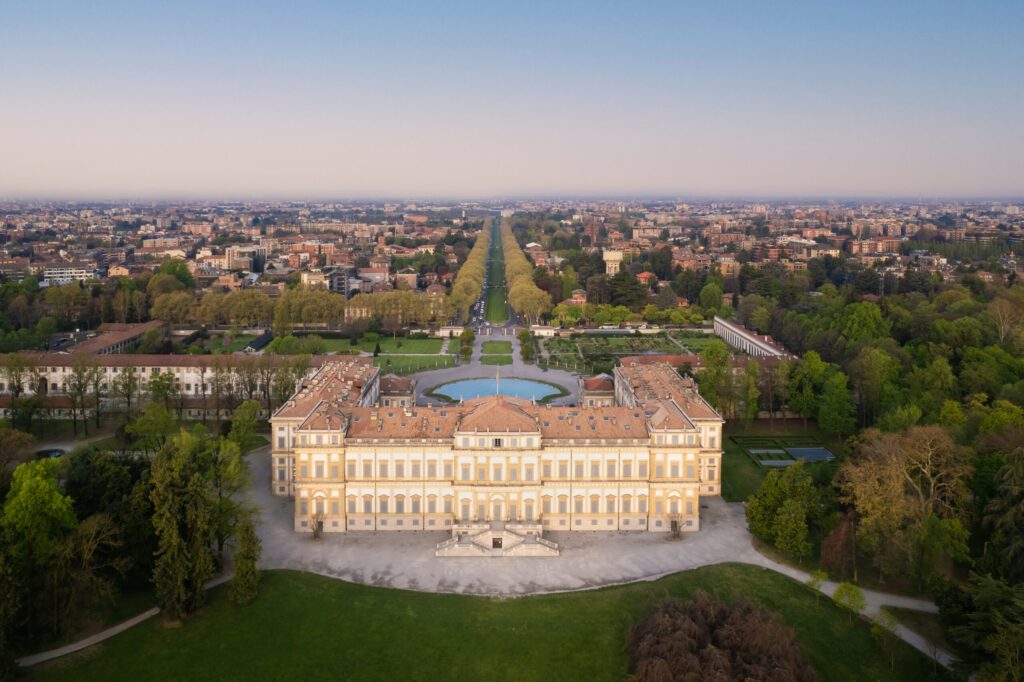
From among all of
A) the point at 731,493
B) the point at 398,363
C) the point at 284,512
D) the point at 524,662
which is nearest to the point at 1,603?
the point at 284,512

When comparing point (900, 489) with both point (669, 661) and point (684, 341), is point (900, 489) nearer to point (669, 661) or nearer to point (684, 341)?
point (669, 661)

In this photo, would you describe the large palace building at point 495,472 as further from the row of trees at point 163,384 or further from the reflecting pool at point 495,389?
the reflecting pool at point 495,389

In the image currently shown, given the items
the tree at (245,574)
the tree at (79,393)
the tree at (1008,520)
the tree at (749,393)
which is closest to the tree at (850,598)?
the tree at (1008,520)

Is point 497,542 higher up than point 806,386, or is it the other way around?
point 806,386

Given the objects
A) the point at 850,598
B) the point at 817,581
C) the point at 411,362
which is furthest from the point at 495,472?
the point at 411,362

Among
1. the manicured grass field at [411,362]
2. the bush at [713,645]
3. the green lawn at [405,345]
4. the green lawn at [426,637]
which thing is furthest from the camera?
the green lawn at [405,345]

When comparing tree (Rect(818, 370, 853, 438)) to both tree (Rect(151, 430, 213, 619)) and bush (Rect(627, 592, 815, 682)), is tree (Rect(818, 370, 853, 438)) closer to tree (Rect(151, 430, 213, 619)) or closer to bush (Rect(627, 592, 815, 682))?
bush (Rect(627, 592, 815, 682))

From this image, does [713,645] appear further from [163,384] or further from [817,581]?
[163,384]
